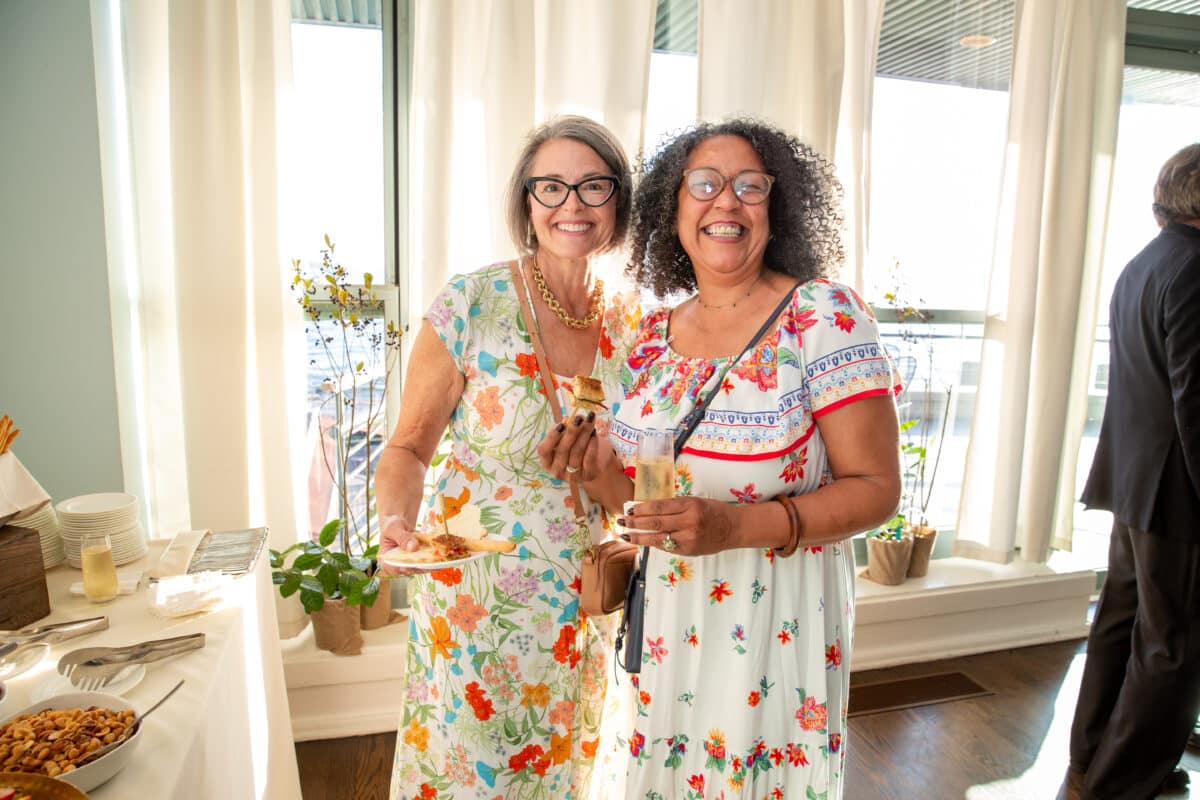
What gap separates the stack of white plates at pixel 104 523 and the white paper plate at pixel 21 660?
44 cm

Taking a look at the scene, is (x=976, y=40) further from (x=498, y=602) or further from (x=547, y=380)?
(x=498, y=602)

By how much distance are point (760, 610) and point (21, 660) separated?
3.89 ft

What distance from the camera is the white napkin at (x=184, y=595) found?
4.62 ft

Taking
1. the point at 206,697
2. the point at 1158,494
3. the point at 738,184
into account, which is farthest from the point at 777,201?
the point at 1158,494

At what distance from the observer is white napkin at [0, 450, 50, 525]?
1366 millimetres

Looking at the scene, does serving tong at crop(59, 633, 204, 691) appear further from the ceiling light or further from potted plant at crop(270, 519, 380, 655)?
the ceiling light

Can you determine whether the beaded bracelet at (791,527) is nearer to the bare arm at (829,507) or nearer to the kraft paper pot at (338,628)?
the bare arm at (829,507)

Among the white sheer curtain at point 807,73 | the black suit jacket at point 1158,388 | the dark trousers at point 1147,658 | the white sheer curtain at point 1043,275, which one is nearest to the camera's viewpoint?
the black suit jacket at point 1158,388

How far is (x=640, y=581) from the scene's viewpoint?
133 centimetres

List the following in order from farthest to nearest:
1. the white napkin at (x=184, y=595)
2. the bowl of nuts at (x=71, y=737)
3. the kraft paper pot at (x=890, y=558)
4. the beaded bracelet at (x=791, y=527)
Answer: the kraft paper pot at (x=890, y=558) < the white napkin at (x=184, y=595) < the beaded bracelet at (x=791, y=527) < the bowl of nuts at (x=71, y=737)

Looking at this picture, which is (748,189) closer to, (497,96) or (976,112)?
(497,96)

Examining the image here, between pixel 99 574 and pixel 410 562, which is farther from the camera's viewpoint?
pixel 99 574

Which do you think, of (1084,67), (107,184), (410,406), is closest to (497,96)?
(107,184)

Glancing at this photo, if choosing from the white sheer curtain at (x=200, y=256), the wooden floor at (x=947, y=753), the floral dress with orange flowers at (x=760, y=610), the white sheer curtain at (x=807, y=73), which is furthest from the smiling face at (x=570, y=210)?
the wooden floor at (x=947, y=753)
